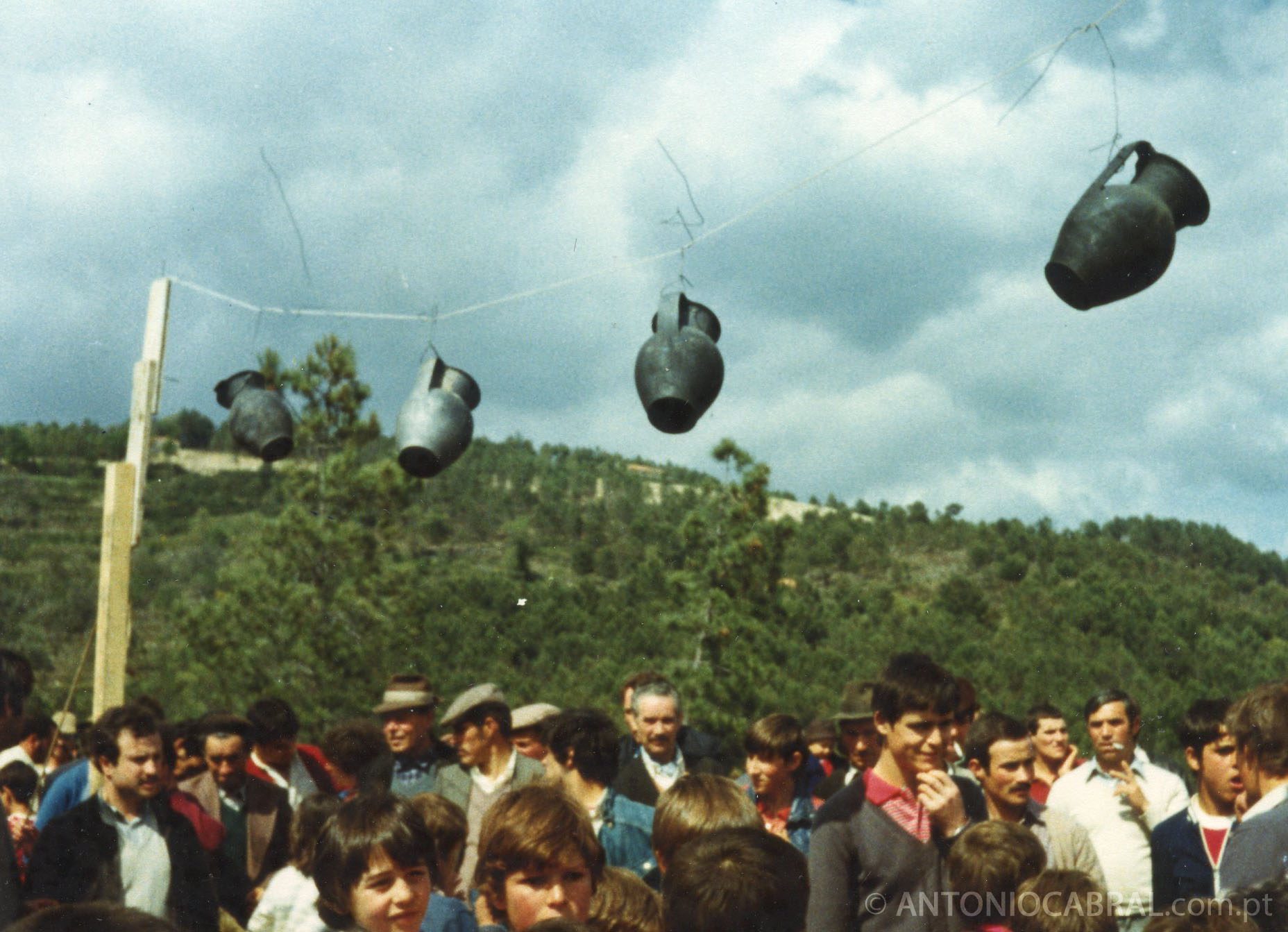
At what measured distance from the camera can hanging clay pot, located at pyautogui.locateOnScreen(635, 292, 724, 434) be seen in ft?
15.0

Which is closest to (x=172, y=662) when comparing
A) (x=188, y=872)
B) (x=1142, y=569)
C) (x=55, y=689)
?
Answer: (x=55, y=689)

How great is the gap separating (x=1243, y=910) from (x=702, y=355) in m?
2.71

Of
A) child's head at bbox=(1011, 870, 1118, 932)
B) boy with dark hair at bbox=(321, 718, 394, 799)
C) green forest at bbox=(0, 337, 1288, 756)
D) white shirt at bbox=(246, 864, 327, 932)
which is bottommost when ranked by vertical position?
white shirt at bbox=(246, 864, 327, 932)

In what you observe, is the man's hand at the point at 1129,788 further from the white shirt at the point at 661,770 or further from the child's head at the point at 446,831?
the child's head at the point at 446,831

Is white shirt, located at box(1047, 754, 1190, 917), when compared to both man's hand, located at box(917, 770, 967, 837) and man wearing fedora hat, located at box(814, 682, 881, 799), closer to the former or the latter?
man wearing fedora hat, located at box(814, 682, 881, 799)

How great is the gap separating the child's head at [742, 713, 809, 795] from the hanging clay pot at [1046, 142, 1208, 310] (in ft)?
6.21

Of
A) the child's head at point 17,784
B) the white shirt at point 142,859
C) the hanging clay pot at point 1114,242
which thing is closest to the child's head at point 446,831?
the white shirt at point 142,859

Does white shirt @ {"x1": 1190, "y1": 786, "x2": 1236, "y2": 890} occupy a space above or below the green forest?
below

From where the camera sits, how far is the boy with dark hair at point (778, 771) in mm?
4789

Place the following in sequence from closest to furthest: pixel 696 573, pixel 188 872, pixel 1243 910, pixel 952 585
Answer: pixel 1243 910
pixel 188 872
pixel 696 573
pixel 952 585

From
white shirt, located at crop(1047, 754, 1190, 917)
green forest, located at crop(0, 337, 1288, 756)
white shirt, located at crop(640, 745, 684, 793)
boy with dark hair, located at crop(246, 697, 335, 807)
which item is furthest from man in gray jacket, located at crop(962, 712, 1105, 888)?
green forest, located at crop(0, 337, 1288, 756)

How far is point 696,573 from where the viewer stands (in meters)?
20.8

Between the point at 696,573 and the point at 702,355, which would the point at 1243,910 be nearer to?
the point at 702,355

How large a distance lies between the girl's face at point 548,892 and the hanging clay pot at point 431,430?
2.42m
